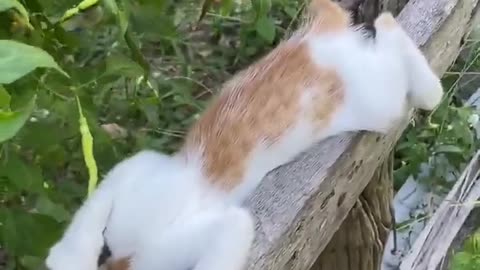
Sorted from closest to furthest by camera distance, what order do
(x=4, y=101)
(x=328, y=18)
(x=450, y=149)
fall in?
(x=4, y=101) < (x=328, y=18) < (x=450, y=149)

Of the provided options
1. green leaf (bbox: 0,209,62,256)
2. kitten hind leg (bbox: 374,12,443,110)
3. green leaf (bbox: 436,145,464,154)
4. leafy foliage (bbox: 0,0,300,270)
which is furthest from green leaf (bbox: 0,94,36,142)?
green leaf (bbox: 436,145,464,154)

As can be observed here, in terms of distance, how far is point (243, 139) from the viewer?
1.12 metres

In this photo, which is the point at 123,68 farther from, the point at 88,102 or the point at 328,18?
the point at 328,18

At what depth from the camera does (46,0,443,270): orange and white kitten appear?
99 cm

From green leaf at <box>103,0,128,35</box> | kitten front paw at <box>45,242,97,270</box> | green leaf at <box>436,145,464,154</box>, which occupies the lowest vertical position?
green leaf at <box>436,145,464,154</box>

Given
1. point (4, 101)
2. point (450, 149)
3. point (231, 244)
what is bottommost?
point (450, 149)

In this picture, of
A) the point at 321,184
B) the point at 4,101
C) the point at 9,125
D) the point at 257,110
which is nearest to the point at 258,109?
the point at 257,110

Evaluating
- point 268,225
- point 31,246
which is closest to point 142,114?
point 31,246

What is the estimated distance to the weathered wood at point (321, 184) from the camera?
904 millimetres

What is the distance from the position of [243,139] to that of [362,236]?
10.4 inches

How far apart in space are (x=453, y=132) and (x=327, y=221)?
3.45 ft

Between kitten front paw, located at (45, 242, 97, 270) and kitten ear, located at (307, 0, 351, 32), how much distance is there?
48 cm

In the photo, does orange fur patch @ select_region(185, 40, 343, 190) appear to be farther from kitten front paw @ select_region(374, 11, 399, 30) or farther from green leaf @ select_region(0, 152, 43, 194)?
green leaf @ select_region(0, 152, 43, 194)

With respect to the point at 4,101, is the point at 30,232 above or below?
below
